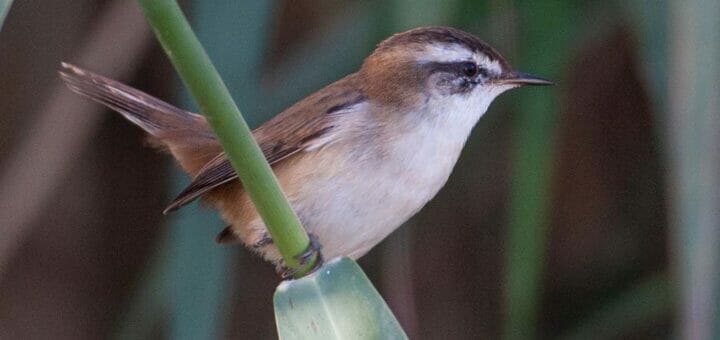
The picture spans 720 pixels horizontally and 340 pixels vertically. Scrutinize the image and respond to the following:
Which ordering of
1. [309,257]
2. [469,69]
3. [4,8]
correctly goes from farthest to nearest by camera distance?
[469,69]
[309,257]
[4,8]

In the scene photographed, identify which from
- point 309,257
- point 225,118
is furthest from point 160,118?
point 225,118

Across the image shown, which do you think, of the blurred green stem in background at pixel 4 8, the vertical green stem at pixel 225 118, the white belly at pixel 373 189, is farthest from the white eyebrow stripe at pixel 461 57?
the blurred green stem in background at pixel 4 8

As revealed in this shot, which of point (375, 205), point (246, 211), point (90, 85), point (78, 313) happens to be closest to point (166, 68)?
point (78, 313)

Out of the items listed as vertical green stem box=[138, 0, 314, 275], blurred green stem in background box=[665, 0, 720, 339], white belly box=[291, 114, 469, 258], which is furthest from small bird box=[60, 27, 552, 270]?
vertical green stem box=[138, 0, 314, 275]

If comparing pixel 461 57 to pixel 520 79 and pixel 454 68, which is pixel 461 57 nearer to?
pixel 454 68

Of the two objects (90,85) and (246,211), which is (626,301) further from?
(90,85)

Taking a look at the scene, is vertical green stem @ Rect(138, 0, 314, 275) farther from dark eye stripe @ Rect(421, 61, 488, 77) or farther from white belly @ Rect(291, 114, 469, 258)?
dark eye stripe @ Rect(421, 61, 488, 77)

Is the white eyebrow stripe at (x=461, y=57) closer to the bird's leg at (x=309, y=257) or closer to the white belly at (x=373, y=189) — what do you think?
the white belly at (x=373, y=189)
